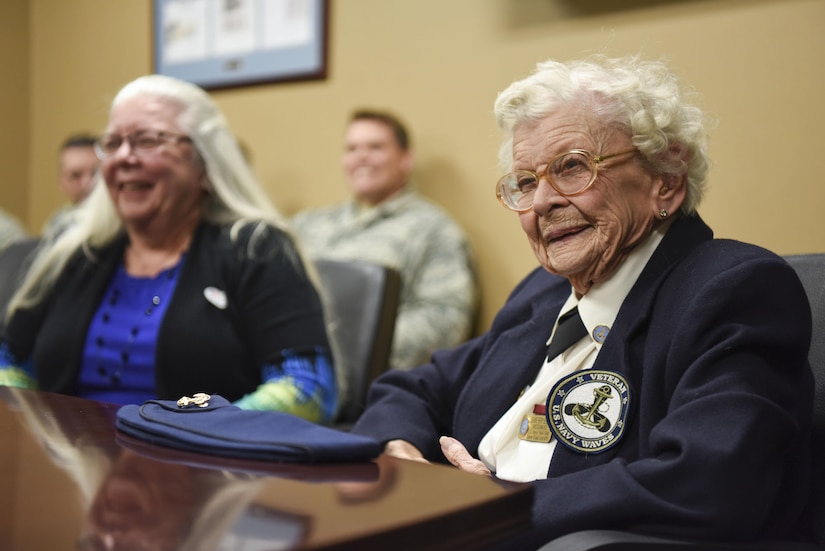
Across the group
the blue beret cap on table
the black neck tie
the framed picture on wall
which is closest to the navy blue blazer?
the black neck tie

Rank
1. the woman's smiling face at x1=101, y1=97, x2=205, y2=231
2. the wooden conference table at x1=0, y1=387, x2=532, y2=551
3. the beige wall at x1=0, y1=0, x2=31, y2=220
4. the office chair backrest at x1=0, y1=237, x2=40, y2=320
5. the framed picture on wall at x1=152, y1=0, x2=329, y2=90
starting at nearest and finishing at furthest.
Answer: the wooden conference table at x1=0, y1=387, x2=532, y2=551
the woman's smiling face at x1=101, y1=97, x2=205, y2=231
the office chair backrest at x1=0, y1=237, x2=40, y2=320
the framed picture on wall at x1=152, y1=0, x2=329, y2=90
the beige wall at x1=0, y1=0, x2=31, y2=220

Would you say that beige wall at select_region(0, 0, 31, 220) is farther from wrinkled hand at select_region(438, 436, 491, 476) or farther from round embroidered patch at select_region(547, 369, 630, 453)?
round embroidered patch at select_region(547, 369, 630, 453)

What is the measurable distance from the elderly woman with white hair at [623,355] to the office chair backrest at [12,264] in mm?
1483

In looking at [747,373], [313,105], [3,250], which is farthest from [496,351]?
[313,105]

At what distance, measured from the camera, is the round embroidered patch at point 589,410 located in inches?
54.8

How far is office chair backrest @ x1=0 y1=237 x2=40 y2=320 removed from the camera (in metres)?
2.84

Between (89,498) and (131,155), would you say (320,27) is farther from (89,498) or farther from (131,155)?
(89,498)

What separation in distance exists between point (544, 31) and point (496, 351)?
2.22 m

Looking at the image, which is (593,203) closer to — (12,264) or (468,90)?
(12,264)

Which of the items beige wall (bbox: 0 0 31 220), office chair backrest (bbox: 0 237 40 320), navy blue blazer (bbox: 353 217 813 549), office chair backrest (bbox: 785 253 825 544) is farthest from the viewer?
beige wall (bbox: 0 0 31 220)

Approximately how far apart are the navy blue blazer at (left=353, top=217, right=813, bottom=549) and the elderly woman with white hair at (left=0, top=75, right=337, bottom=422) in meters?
0.97

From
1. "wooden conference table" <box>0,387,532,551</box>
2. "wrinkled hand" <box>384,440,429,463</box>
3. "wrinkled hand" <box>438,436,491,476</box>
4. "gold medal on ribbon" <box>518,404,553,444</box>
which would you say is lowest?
"wrinkled hand" <box>384,440,429,463</box>

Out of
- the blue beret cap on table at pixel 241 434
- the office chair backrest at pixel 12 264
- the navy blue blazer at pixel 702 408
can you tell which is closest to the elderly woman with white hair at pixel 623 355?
the navy blue blazer at pixel 702 408

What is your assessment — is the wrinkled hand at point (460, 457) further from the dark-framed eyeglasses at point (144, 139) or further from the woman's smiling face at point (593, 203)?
the dark-framed eyeglasses at point (144, 139)
